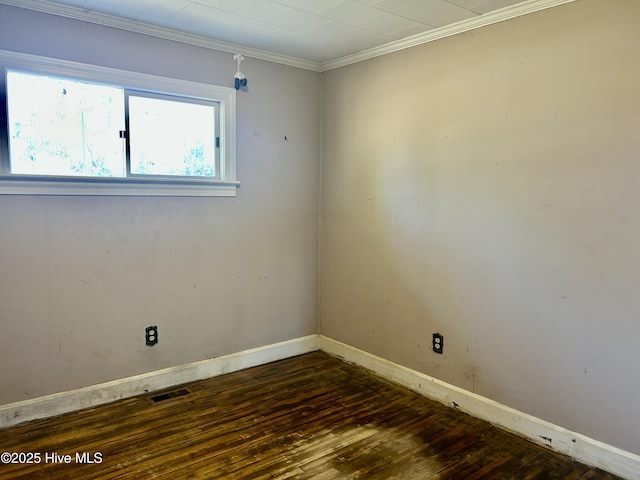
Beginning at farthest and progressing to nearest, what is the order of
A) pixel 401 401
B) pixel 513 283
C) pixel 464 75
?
1. pixel 401 401
2. pixel 464 75
3. pixel 513 283

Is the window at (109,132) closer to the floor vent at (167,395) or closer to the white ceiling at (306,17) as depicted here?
the white ceiling at (306,17)

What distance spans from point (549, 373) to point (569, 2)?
80.0 inches

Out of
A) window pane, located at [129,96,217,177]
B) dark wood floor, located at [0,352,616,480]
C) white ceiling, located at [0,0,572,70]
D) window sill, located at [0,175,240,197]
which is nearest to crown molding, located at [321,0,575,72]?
white ceiling, located at [0,0,572,70]

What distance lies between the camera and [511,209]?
2646 mm

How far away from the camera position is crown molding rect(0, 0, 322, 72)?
256cm

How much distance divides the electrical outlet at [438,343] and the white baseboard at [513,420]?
22 centimetres

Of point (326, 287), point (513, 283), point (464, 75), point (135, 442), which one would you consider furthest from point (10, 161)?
point (513, 283)

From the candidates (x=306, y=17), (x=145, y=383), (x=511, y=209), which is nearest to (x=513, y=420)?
(x=511, y=209)

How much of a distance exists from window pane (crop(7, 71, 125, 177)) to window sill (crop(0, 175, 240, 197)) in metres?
0.08

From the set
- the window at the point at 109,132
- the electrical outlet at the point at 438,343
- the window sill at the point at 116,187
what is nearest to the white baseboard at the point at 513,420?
the electrical outlet at the point at 438,343

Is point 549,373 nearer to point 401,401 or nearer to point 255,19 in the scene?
point 401,401

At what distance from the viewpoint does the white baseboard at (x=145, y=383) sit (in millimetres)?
2676

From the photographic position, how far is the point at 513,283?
266 centimetres

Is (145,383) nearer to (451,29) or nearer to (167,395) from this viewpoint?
(167,395)
